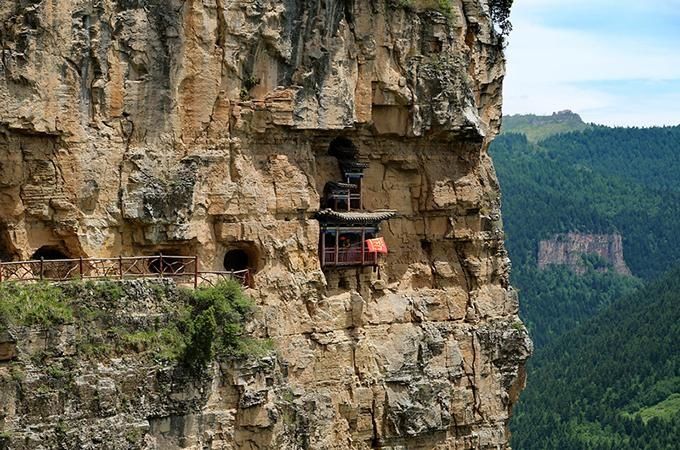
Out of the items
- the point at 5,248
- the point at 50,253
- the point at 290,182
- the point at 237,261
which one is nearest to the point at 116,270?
the point at 50,253

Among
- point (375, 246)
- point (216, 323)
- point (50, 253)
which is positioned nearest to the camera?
point (216, 323)

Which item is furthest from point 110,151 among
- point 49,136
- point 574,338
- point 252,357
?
point 574,338

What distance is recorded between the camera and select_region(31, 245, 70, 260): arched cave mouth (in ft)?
141

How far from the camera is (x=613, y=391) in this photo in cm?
11931

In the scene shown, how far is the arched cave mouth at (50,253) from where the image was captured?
42938 millimetres

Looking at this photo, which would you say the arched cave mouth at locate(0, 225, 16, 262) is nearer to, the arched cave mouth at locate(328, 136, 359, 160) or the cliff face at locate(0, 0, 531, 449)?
the cliff face at locate(0, 0, 531, 449)

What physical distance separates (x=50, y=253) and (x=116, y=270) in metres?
2.35

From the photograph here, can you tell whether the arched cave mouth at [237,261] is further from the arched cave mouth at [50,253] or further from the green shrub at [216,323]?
the arched cave mouth at [50,253]

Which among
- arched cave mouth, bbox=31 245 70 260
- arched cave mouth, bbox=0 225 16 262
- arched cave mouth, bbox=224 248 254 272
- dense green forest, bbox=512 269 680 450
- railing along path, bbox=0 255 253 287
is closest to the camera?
railing along path, bbox=0 255 253 287

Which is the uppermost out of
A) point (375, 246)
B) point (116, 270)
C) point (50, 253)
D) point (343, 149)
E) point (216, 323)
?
point (343, 149)

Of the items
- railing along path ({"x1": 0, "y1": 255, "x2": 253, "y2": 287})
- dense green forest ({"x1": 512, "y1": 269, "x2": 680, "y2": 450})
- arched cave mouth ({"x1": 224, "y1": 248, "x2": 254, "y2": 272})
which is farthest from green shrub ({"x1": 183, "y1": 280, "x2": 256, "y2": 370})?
dense green forest ({"x1": 512, "y1": 269, "x2": 680, "y2": 450})

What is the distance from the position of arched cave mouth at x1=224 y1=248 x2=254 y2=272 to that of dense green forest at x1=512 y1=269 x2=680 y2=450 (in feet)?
216

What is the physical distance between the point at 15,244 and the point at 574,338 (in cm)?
10665

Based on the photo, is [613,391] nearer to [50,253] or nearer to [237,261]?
[237,261]
